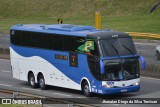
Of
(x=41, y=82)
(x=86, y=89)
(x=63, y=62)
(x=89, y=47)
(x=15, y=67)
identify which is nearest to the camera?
(x=89, y=47)

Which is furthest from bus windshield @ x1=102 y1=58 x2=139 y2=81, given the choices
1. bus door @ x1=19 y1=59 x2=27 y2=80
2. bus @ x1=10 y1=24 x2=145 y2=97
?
bus door @ x1=19 y1=59 x2=27 y2=80

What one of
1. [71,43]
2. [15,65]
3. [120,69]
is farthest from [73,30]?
[15,65]

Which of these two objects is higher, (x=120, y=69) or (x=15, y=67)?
(x=15, y=67)

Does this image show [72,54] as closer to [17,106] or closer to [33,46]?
[33,46]

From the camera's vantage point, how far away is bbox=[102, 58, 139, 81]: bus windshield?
24.3m

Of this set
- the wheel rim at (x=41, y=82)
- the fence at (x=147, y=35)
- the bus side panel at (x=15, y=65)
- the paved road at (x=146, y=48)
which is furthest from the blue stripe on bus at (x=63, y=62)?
the fence at (x=147, y=35)

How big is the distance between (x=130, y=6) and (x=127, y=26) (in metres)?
11.8

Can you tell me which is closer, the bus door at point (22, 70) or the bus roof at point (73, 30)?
the bus roof at point (73, 30)

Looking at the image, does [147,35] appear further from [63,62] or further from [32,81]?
[63,62]

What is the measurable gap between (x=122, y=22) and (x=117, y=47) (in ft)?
130

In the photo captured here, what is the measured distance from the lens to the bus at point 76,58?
24.4 meters

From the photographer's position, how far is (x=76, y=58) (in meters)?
26.0

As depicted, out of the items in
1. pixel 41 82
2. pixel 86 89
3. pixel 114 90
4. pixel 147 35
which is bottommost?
pixel 114 90

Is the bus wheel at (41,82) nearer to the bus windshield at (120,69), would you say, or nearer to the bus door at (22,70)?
the bus door at (22,70)
